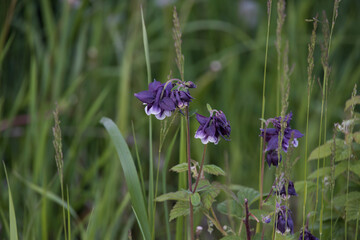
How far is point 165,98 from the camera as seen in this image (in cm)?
107

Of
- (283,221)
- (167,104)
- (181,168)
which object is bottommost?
(283,221)

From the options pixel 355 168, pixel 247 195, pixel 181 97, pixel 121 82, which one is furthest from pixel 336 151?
pixel 121 82

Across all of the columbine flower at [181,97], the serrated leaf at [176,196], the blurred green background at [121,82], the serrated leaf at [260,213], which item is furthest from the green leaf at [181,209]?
the blurred green background at [121,82]

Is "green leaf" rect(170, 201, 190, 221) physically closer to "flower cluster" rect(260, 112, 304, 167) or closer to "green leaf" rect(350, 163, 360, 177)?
"flower cluster" rect(260, 112, 304, 167)

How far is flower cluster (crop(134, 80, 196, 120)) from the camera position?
1.06 m

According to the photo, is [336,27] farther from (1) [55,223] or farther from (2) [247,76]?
(1) [55,223]

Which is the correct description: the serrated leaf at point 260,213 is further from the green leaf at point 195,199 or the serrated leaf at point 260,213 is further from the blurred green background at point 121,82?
the blurred green background at point 121,82

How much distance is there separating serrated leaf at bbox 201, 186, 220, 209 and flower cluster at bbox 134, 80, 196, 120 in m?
0.19

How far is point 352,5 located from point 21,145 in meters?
2.00

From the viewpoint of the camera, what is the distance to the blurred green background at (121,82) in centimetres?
212

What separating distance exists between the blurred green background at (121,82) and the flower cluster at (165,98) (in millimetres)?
901

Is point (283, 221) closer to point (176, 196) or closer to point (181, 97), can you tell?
point (176, 196)

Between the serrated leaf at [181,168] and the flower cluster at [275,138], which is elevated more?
the flower cluster at [275,138]

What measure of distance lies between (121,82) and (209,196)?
125cm
